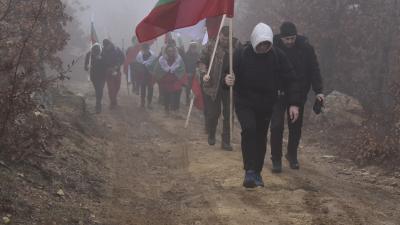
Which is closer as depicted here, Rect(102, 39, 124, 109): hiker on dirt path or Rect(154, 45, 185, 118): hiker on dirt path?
Rect(154, 45, 185, 118): hiker on dirt path

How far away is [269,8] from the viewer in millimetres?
17734

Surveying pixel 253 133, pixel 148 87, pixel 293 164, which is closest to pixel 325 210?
pixel 253 133

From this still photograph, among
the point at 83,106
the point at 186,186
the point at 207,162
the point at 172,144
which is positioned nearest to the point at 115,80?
the point at 83,106

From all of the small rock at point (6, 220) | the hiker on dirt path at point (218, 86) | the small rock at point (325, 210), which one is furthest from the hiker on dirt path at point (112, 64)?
the small rock at point (6, 220)

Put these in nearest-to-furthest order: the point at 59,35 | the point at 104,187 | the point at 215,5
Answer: the point at 104,187 → the point at 215,5 → the point at 59,35

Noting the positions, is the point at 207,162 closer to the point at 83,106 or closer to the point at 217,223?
the point at 217,223

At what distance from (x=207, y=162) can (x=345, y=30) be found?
6.43 meters

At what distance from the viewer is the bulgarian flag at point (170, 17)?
7922mm

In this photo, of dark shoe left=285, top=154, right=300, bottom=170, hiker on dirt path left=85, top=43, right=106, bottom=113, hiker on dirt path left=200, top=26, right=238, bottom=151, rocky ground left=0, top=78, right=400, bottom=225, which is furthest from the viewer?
hiker on dirt path left=85, top=43, right=106, bottom=113

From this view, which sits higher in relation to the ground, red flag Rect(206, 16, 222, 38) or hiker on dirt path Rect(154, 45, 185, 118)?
red flag Rect(206, 16, 222, 38)

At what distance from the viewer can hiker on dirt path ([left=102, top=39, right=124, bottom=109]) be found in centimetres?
1589

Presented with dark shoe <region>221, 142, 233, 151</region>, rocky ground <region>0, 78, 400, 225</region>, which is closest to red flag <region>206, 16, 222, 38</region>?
dark shoe <region>221, 142, 233, 151</region>

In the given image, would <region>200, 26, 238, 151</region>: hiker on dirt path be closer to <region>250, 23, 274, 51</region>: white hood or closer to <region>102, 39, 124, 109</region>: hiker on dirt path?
<region>250, 23, 274, 51</region>: white hood

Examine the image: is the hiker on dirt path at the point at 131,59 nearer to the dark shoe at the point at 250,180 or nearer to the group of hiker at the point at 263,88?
the group of hiker at the point at 263,88
